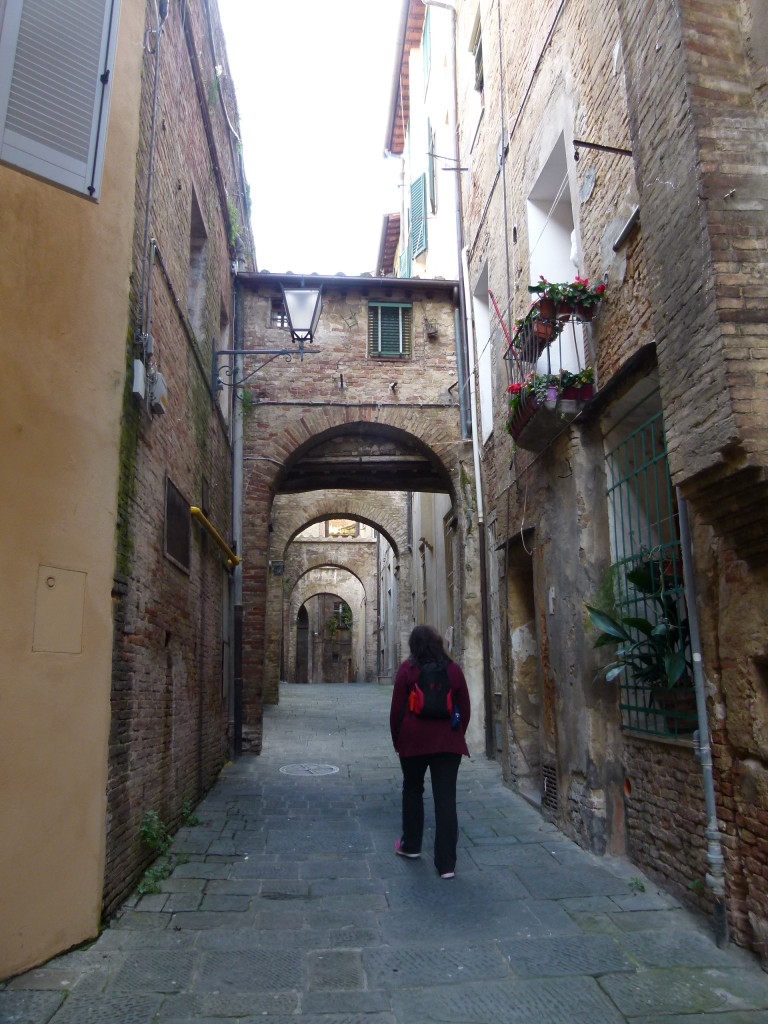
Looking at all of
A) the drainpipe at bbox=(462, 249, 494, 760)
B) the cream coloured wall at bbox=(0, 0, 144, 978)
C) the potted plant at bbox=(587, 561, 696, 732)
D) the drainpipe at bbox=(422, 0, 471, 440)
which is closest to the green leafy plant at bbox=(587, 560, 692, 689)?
the potted plant at bbox=(587, 561, 696, 732)

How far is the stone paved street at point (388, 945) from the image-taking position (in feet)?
10.8

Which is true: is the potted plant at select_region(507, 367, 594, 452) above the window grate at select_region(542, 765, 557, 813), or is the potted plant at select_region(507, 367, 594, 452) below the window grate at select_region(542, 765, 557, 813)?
above

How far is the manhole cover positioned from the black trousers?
3.48 m

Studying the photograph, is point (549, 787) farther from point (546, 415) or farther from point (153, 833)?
point (153, 833)

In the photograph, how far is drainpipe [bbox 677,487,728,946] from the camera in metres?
3.82

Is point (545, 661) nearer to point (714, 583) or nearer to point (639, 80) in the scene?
point (714, 583)

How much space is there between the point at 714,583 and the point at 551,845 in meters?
2.68

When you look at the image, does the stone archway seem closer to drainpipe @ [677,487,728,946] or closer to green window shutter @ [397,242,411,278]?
green window shutter @ [397,242,411,278]

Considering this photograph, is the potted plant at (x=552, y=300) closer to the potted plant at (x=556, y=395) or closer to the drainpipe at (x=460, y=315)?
the potted plant at (x=556, y=395)

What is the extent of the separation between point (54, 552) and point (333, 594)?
31.8 m

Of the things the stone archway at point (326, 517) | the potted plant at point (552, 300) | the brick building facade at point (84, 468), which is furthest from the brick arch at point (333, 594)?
the potted plant at point (552, 300)

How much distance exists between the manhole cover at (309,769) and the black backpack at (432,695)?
3928 mm

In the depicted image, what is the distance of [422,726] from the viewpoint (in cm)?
521

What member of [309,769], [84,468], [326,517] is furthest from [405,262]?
[84,468]
